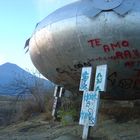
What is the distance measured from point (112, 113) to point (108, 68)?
2498 mm

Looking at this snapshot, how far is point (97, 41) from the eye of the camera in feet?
33.7

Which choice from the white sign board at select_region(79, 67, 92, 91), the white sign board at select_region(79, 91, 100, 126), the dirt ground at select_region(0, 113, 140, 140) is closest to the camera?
the white sign board at select_region(79, 91, 100, 126)

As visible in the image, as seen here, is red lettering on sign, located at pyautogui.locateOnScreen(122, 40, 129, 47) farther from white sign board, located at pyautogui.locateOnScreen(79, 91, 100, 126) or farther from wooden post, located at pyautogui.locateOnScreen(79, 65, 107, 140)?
white sign board, located at pyautogui.locateOnScreen(79, 91, 100, 126)

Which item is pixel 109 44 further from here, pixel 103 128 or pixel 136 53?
pixel 103 128

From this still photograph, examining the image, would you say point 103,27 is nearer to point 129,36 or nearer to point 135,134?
point 129,36

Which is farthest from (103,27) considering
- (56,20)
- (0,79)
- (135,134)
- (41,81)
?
(0,79)

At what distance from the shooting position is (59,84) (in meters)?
12.6

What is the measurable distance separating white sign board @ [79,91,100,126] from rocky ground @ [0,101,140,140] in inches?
15.3

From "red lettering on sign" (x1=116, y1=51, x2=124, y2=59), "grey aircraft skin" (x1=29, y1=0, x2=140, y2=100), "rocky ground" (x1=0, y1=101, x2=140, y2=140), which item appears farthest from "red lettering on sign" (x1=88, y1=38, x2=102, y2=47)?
"rocky ground" (x1=0, y1=101, x2=140, y2=140)

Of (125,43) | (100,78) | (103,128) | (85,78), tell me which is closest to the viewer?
(125,43)

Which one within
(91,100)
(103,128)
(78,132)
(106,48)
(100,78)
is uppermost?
(106,48)

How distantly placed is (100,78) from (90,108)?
0.69 meters

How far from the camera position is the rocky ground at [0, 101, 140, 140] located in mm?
10195

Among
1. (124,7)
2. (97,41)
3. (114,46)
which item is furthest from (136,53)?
(124,7)
